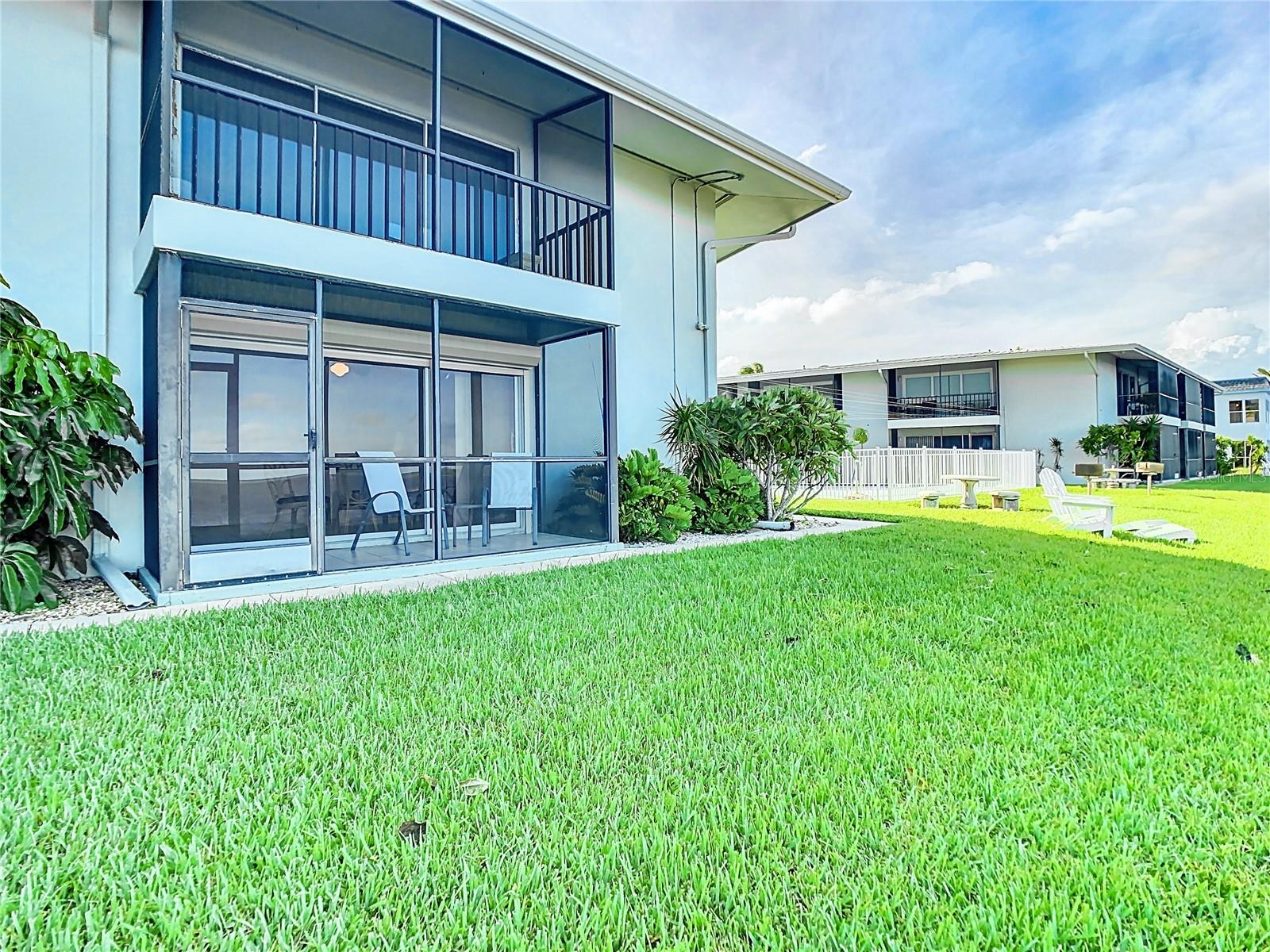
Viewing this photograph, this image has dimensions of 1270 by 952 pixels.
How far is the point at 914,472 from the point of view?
17875 mm

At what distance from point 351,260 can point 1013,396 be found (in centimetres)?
2761

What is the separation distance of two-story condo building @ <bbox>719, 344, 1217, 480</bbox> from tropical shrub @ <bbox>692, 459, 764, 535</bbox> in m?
16.8

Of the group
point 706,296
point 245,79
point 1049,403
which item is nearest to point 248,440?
point 245,79

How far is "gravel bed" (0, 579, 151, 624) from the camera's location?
413 cm

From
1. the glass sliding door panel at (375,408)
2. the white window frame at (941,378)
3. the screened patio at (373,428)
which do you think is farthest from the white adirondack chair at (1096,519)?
the white window frame at (941,378)

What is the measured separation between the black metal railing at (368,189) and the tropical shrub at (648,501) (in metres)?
2.21

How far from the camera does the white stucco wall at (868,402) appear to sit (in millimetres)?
29000

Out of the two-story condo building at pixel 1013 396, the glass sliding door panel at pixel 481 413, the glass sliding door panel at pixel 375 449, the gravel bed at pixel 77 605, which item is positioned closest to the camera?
the gravel bed at pixel 77 605

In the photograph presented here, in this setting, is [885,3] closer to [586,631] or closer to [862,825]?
[586,631]

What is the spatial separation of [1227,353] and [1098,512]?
60727mm

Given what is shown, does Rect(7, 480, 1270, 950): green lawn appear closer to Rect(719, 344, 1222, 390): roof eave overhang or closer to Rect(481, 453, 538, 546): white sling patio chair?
Rect(481, 453, 538, 546): white sling patio chair

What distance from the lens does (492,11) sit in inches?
238

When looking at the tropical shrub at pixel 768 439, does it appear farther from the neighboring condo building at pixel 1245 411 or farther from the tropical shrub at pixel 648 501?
the neighboring condo building at pixel 1245 411

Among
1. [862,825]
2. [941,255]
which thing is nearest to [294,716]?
[862,825]
